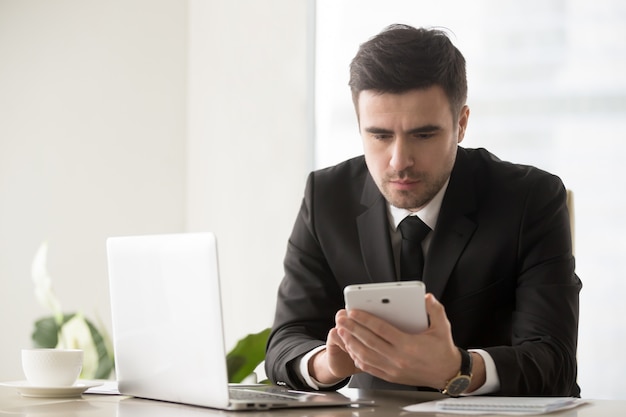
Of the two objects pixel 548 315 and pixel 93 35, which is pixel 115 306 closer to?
pixel 548 315

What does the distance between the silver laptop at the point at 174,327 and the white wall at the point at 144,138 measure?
2.30 m

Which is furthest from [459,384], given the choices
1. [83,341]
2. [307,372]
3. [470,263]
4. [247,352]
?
[83,341]

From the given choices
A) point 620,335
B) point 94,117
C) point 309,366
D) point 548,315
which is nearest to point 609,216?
point 620,335

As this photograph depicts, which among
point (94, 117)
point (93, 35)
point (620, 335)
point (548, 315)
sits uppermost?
point (93, 35)

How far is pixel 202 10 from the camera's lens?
416cm

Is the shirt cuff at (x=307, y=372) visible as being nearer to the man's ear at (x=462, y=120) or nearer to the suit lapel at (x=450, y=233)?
the suit lapel at (x=450, y=233)

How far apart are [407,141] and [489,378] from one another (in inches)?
21.6

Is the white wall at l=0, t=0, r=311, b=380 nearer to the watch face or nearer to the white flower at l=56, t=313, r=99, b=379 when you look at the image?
the white flower at l=56, t=313, r=99, b=379

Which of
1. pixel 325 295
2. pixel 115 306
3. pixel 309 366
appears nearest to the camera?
pixel 115 306

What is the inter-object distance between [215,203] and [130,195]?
40 cm

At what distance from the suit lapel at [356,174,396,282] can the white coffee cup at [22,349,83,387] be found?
0.72 m

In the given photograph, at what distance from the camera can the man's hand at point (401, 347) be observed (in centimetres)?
139

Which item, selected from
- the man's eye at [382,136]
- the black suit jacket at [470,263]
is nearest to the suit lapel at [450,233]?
the black suit jacket at [470,263]

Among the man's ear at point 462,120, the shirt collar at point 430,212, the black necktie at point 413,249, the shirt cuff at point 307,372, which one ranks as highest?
the man's ear at point 462,120
